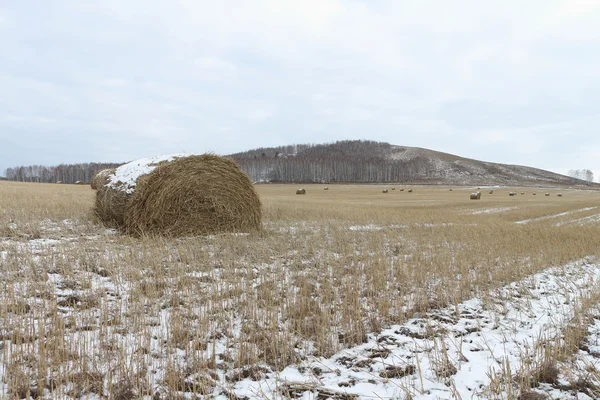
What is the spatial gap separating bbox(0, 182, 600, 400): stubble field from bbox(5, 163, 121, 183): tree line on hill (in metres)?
110

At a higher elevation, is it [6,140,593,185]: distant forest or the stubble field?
[6,140,593,185]: distant forest

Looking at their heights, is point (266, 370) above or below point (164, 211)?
below

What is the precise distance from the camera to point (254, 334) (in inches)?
161

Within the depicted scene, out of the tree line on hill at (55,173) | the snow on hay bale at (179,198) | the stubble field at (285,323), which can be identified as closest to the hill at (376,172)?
the tree line on hill at (55,173)

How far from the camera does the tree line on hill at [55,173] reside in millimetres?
108750

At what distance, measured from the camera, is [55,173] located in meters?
115

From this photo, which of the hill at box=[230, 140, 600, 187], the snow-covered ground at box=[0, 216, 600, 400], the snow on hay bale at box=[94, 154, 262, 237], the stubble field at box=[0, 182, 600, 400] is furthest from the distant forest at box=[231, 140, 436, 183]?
the snow-covered ground at box=[0, 216, 600, 400]

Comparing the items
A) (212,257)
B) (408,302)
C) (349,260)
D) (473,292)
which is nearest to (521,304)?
(473,292)

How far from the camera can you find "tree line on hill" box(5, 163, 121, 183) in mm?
108750

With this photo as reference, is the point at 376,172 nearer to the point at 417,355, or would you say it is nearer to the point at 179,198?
the point at 179,198

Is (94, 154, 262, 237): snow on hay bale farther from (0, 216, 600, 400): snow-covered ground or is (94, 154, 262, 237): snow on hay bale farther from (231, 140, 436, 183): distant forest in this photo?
(231, 140, 436, 183): distant forest

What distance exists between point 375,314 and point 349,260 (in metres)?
3.06

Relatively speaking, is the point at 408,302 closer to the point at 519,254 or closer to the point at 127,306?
the point at 127,306

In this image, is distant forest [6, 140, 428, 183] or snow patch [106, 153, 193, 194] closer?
snow patch [106, 153, 193, 194]
